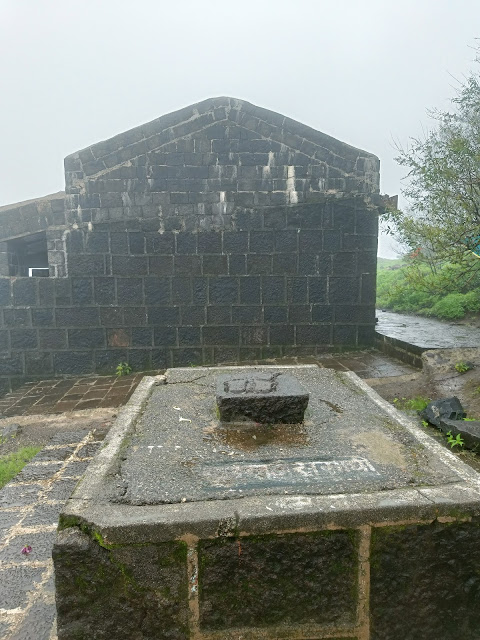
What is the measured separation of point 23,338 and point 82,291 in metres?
1.20

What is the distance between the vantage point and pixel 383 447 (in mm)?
2369

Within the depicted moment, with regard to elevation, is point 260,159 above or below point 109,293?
above

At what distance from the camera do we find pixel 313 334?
7520 millimetres

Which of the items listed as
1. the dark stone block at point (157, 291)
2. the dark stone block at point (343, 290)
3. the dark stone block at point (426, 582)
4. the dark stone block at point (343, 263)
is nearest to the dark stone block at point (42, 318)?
the dark stone block at point (157, 291)

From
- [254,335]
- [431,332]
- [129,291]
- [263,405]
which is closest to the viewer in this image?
[263,405]

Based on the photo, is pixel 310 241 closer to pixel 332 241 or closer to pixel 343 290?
pixel 332 241

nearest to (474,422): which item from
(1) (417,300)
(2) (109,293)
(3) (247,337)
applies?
(3) (247,337)

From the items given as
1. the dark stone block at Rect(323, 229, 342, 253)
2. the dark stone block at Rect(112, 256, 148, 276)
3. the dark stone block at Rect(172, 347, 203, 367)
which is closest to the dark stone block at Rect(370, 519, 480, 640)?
the dark stone block at Rect(172, 347, 203, 367)

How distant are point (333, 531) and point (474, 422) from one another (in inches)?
115

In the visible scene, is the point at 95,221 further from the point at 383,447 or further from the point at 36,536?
the point at 383,447

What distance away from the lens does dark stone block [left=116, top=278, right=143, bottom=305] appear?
7.33 meters

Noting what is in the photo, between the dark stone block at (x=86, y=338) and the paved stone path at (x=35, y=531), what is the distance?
3.08 meters

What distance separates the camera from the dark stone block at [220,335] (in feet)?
24.4

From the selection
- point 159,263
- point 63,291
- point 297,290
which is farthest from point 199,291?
point 63,291
